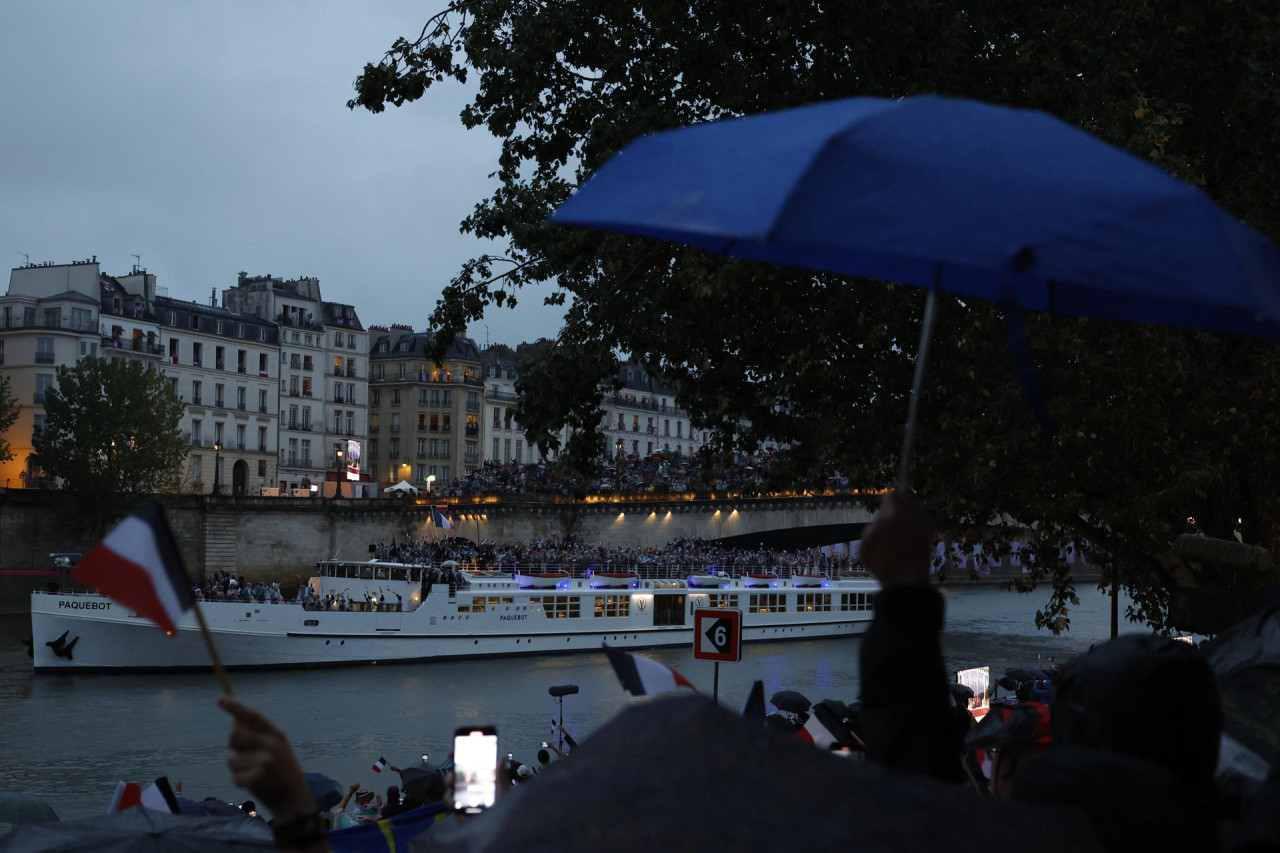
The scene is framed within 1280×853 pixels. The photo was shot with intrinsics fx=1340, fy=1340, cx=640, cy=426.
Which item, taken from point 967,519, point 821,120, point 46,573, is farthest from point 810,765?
point 46,573

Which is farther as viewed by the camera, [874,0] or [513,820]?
[874,0]

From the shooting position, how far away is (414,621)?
1617 inches

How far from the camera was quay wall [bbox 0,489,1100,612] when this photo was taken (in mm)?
57312

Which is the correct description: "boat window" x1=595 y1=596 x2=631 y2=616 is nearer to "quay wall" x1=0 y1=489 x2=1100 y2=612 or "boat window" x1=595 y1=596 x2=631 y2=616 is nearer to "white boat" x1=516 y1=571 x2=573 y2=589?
"white boat" x1=516 y1=571 x2=573 y2=589

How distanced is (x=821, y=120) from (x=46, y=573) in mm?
59749

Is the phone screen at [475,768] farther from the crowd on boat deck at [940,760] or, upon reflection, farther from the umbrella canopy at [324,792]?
the umbrella canopy at [324,792]

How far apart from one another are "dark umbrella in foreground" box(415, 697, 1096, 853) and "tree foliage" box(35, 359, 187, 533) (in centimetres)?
5984

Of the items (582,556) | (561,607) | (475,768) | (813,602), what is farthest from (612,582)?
(475,768)

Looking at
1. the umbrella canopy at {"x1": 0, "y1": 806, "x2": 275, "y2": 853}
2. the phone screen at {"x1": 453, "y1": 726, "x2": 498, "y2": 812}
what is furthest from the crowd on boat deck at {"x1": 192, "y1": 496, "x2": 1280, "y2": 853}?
the umbrella canopy at {"x1": 0, "y1": 806, "x2": 275, "y2": 853}

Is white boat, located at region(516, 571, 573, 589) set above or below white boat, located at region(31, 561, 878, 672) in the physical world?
above

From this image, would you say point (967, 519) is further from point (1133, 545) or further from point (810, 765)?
point (810, 765)

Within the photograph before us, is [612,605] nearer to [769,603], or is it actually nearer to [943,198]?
[769,603]

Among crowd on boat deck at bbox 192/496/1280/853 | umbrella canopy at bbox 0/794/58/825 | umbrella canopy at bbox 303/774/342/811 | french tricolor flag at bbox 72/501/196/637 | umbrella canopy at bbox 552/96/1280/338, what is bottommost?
umbrella canopy at bbox 303/774/342/811

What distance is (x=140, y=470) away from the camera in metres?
58.6
